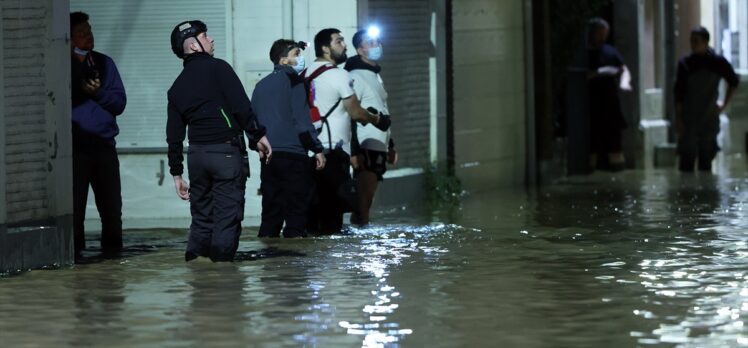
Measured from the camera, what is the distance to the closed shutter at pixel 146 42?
18.0 meters

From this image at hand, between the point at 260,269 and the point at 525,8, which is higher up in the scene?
the point at 525,8

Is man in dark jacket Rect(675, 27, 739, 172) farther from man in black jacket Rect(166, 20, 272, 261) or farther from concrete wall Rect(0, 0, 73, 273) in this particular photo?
concrete wall Rect(0, 0, 73, 273)

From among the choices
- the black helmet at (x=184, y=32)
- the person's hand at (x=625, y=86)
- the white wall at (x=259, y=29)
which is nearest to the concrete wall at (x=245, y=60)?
the white wall at (x=259, y=29)

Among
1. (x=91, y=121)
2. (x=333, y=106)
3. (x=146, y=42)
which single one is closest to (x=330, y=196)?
(x=333, y=106)

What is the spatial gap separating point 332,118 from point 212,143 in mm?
2568

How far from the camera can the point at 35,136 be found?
13508 millimetres

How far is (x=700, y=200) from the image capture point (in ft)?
65.3

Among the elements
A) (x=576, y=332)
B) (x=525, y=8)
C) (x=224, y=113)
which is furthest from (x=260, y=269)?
(x=525, y=8)

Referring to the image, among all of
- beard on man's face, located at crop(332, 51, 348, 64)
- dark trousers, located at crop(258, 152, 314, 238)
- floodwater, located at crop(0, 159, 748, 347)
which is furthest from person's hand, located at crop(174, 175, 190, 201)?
beard on man's face, located at crop(332, 51, 348, 64)

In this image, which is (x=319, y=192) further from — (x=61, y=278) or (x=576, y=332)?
(x=576, y=332)

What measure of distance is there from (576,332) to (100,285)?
3.60 meters

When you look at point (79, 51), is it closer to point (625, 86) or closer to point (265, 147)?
point (265, 147)

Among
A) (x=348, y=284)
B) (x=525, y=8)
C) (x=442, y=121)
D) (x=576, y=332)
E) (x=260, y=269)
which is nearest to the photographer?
(x=576, y=332)

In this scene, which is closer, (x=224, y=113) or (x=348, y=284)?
(x=348, y=284)
